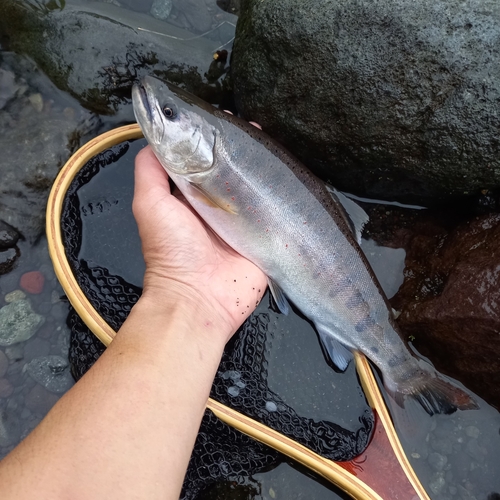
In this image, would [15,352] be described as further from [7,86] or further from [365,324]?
[365,324]

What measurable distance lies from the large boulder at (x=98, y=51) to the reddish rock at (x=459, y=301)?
1699 millimetres

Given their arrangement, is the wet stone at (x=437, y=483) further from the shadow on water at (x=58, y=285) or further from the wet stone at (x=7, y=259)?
the wet stone at (x=7, y=259)

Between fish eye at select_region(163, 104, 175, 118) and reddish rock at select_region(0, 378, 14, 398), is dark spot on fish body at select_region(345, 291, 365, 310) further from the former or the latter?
reddish rock at select_region(0, 378, 14, 398)

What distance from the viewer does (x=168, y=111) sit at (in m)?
2.13

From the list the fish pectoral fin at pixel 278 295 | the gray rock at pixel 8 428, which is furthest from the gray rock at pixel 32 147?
the fish pectoral fin at pixel 278 295

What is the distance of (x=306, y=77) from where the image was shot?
231cm

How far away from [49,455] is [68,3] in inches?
101

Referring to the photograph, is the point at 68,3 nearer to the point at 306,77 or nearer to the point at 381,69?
the point at 306,77

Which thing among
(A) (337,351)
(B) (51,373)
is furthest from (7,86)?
(A) (337,351)

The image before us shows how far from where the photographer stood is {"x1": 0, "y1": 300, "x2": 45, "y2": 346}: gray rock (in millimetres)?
2549

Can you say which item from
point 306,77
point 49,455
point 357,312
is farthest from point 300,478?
point 306,77

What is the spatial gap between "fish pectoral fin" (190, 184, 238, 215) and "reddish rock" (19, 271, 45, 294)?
3.79 ft

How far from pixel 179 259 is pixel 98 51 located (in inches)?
57.7

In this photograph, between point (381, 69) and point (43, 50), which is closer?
point (381, 69)
